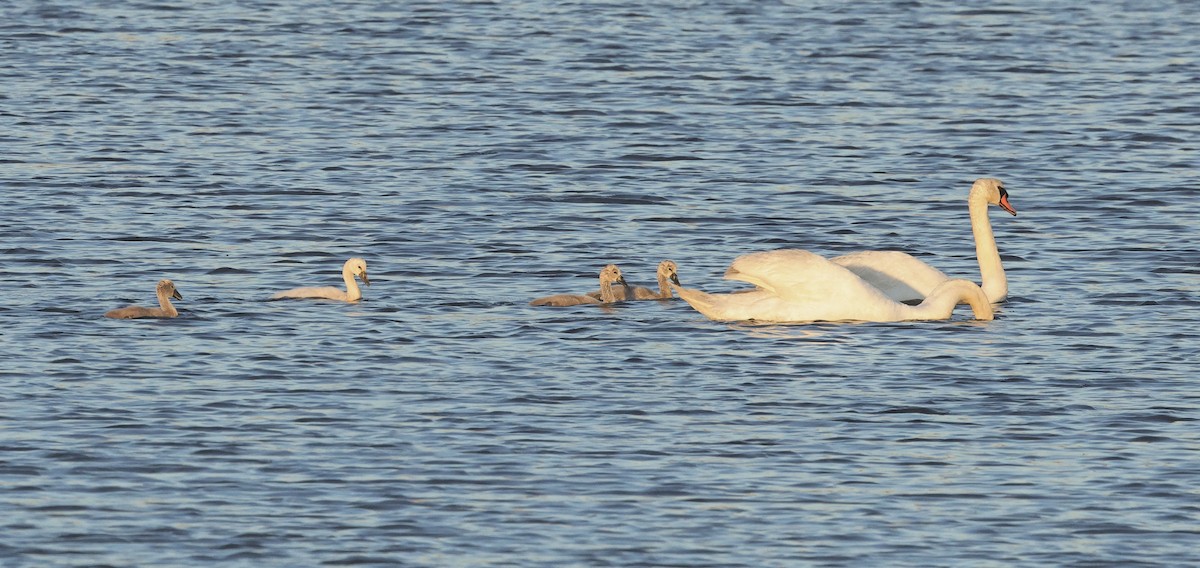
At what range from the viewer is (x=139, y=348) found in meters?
19.0

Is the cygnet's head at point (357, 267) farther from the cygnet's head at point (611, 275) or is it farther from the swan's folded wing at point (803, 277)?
the swan's folded wing at point (803, 277)

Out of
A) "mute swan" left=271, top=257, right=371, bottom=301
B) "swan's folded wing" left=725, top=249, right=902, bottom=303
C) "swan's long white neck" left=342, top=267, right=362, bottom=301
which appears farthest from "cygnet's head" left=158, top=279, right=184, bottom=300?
"swan's folded wing" left=725, top=249, right=902, bottom=303

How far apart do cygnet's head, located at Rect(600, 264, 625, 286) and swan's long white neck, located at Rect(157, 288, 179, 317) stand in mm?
3551

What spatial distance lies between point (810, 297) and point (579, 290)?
7.56ft

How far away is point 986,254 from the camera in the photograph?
22.5 meters

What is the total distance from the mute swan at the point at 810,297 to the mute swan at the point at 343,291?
8.87 feet

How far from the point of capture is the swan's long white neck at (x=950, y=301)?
20.8 metres

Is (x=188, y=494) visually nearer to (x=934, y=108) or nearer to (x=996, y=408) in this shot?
(x=996, y=408)

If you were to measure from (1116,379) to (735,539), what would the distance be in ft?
17.0

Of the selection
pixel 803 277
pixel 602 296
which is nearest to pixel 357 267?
pixel 602 296

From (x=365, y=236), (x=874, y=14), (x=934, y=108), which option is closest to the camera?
(x=365, y=236)

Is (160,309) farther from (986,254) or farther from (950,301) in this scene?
(986,254)

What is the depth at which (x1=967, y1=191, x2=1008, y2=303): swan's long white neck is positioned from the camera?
72.1ft

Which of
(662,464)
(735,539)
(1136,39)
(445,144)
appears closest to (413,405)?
(662,464)
